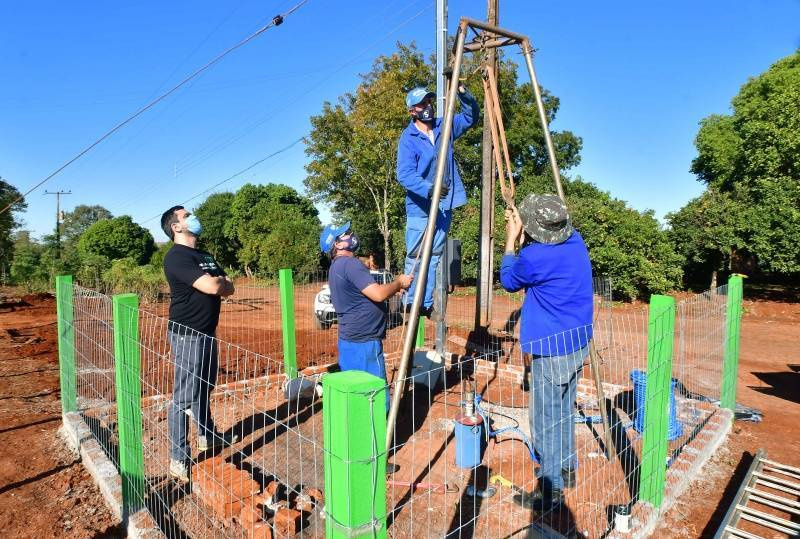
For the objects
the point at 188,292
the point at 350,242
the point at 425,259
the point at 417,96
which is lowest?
the point at 188,292

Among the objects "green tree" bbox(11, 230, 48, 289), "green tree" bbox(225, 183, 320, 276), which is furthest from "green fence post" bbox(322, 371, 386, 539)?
"green tree" bbox(11, 230, 48, 289)

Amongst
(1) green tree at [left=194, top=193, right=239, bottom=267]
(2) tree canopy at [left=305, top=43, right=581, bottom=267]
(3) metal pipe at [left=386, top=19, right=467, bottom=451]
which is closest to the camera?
(3) metal pipe at [left=386, top=19, right=467, bottom=451]

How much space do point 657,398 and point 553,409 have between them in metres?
0.62

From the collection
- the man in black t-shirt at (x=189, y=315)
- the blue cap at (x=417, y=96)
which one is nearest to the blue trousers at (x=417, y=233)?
the blue cap at (x=417, y=96)

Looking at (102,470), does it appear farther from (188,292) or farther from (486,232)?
(486,232)

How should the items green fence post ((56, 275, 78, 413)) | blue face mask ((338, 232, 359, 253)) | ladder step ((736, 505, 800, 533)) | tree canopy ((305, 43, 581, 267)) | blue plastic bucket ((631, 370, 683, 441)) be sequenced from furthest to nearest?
1. tree canopy ((305, 43, 581, 267))
2. green fence post ((56, 275, 78, 413))
3. blue plastic bucket ((631, 370, 683, 441))
4. blue face mask ((338, 232, 359, 253))
5. ladder step ((736, 505, 800, 533))

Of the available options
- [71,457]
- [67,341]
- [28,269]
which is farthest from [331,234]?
[28,269]

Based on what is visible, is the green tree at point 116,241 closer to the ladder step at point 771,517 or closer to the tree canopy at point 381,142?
the tree canopy at point 381,142

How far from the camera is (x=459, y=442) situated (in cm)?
378

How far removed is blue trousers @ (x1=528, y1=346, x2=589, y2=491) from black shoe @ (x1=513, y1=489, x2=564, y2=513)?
4 cm

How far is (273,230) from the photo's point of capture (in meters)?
27.6

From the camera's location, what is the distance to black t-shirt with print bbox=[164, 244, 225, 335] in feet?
12.5

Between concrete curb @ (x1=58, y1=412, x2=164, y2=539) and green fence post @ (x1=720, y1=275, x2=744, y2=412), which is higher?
green fence post @ (x1=720, y1=275, x2=744, y2=412)

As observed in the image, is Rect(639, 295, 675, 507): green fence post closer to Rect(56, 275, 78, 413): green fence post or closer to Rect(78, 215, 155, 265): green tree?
Rect(56, 275, 78, 413): green fence post
